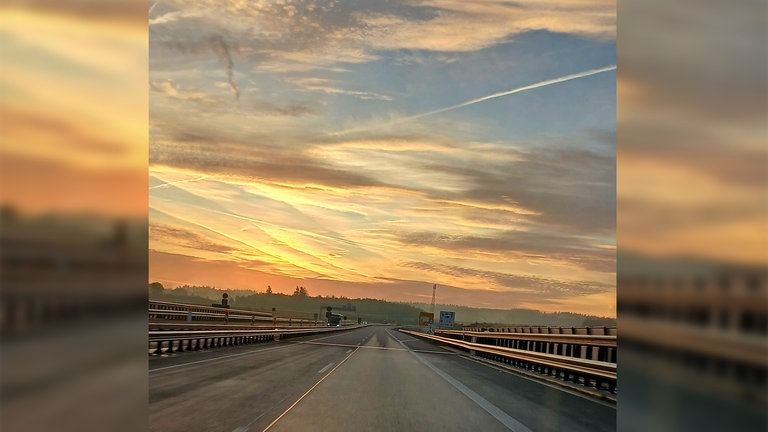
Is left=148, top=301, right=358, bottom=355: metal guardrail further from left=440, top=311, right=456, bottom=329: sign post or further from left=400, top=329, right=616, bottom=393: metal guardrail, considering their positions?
left=440, top=311, right=456, bottom=329: sign post

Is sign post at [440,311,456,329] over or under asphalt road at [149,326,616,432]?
under

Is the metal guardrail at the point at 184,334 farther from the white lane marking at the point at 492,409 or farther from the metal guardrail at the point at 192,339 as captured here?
the white lane marking at the point at 492,409

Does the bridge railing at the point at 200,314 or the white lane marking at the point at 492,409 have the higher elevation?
the white lane marking at the point at 492,409

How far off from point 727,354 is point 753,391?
20 cm

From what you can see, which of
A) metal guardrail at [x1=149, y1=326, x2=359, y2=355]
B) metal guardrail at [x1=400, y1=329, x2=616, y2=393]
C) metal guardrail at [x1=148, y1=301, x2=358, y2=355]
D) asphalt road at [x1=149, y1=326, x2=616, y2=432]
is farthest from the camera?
metal guardrail at [x1=148, y1=301, x2=358, y2=355]

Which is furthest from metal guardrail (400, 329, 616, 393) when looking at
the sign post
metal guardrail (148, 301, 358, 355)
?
the sign post

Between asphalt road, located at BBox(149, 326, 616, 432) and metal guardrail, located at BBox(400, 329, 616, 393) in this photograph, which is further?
metal guardrail, located at BBox(400, 329, 616, 393)

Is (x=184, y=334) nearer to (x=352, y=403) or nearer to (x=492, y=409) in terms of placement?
(x=352, y=403)

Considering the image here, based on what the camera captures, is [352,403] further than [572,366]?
No

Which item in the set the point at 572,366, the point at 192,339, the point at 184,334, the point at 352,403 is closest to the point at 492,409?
the point at 352,403

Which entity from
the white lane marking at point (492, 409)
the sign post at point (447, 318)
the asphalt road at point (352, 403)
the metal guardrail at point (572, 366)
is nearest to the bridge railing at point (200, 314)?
the asphalt road at point (352, 403)

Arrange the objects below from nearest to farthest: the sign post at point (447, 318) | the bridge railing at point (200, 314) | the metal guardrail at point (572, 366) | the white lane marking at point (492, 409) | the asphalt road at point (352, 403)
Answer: the asphalt road at point (352, 403)
the white lane marking at point (492, 409)
the metal guardrail at point (572, 366)
the bridge railing at point (200, 314)
the sign post at point (447, 318)

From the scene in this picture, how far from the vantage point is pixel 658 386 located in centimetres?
351

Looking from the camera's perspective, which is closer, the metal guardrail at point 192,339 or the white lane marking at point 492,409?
the white lane marking at point 492,409
